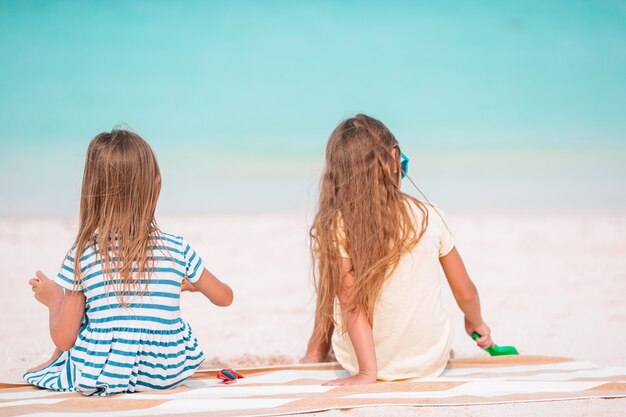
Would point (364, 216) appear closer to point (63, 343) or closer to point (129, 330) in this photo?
point (129, 330)

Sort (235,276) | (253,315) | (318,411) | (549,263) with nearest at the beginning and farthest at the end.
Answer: (318,411), (253,315), (235,276), (549,263)

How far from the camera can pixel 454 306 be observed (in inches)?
262

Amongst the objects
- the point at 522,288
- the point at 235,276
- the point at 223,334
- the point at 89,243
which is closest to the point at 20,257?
the point at 235,276

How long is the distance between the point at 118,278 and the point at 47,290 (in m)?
0.35

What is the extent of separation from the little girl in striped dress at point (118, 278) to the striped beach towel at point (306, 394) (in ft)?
0.48

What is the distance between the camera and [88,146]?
2883 millimetres

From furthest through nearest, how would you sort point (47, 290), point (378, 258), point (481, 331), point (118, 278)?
1. point (481, 331)
2. point (378, 258)
3. point (47, 290)
4. point (118, 278)

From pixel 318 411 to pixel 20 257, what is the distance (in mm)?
8846

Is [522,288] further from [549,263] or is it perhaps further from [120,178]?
[120,178]

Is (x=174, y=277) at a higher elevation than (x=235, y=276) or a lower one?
lower

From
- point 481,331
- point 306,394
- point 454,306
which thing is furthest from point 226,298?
point 454,306

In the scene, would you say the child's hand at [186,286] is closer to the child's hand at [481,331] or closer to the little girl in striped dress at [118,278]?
the little girl in striped dress at [118,278]

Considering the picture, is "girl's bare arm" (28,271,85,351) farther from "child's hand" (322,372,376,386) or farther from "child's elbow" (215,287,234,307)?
"child's hand" (322,372,376,386)

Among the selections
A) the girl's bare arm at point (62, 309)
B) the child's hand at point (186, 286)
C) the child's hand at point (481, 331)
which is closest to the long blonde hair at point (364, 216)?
the child's hand at point (186, 286)
